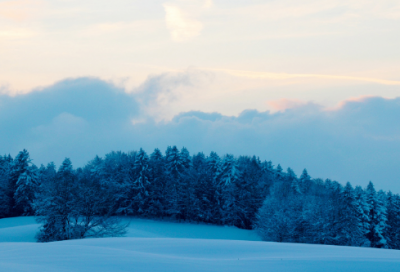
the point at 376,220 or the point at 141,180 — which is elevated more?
the point at 141,180

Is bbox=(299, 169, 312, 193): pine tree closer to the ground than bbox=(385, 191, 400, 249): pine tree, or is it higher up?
higher up

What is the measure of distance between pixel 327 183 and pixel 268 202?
33.6 metres

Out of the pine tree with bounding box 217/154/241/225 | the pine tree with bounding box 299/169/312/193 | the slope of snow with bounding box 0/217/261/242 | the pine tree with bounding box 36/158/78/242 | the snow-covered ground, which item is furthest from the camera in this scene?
the pine tree with bounding box 299/169/312/193

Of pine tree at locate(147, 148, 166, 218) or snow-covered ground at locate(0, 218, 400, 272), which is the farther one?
pine tree at locate(147, 148, 166, 218)

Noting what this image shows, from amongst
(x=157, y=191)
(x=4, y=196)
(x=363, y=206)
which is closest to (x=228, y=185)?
(x=157, y=191)

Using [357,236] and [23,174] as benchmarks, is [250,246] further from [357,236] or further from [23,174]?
[23,174]

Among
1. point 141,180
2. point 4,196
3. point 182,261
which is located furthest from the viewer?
point 141,180

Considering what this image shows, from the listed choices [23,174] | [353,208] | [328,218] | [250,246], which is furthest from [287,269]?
[23,174]

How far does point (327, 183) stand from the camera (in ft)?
267

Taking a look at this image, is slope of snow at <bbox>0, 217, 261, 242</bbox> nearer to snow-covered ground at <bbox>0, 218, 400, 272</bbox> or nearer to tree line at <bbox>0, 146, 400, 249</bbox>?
tree line at <bbox>0, 146, 400, 249</bbox>

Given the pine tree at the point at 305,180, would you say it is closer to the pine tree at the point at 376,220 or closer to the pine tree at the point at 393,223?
the pine tree at the point at 393,223

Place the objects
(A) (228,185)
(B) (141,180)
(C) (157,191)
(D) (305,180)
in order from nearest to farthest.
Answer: (B) (141,180)
(C) (157,191)
(A) (228,185)
(D) (305,180)

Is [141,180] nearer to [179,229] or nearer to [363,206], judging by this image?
[179,229]

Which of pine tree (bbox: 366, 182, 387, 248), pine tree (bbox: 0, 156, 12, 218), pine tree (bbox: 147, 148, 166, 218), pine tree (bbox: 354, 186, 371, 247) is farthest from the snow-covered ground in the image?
pine tree (bbox: 0, 156, 12, 218)
